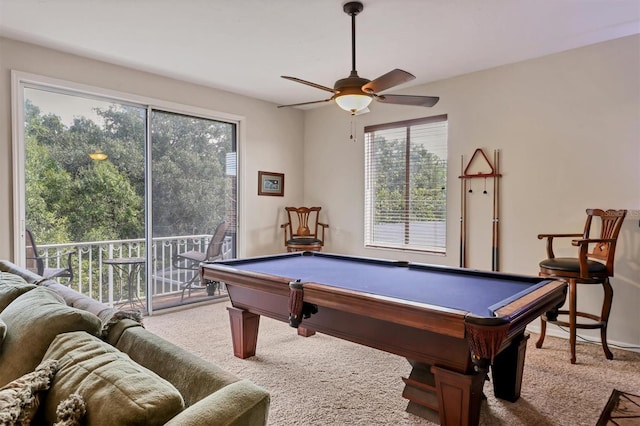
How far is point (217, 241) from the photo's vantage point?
15.7 ft

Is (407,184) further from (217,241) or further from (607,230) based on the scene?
(217,241)

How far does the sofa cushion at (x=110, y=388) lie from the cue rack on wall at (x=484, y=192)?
360cm

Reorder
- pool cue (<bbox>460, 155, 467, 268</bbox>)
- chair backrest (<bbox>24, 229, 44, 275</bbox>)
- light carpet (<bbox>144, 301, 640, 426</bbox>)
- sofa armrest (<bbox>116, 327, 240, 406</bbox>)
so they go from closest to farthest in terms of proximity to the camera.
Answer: sofa armrest (<bbox>116, 327, 240, 406</bbox>) < light carpet (<bbox>144, 301, 640, 426</bbox>) < chair backrest (<bbox>24, 229, 44, 275</bbox>) < pool cue (<bbox>460, 155, 467, 268</bbox>)

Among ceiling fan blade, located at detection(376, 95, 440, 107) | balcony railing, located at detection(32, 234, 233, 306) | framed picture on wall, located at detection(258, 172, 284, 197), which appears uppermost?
ceiling fan blade, located at detection(376, 95, 440, 107)

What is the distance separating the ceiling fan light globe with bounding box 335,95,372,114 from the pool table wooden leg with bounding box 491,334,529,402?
1.83 m

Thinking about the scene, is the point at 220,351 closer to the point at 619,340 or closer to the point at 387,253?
the point at 387,253

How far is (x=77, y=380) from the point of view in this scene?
3.47 ft

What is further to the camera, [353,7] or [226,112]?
[226,112]

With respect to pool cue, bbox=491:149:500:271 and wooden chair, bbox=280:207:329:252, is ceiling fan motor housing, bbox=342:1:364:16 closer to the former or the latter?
pool cue, bbox=491:149:500:271

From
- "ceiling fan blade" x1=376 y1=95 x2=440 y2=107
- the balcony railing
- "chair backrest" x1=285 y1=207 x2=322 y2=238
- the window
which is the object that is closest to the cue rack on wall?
the window

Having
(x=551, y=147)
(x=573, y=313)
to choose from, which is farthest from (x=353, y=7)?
(x=573, y=313)

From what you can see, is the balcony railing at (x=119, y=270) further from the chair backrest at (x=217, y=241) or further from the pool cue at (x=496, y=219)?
the pool cue at (x=496, y=219)

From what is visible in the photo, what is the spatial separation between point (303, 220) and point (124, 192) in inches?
92.4

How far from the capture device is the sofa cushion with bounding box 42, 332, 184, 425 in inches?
35.5
